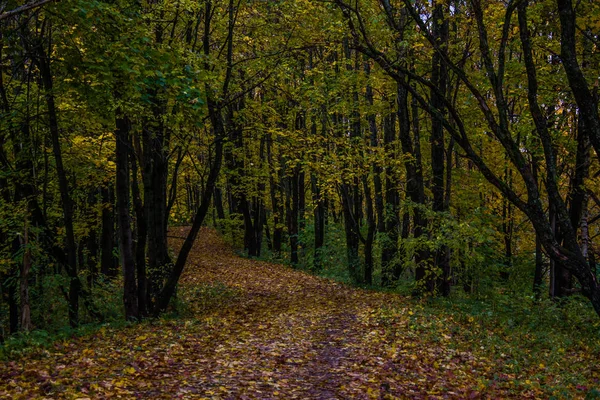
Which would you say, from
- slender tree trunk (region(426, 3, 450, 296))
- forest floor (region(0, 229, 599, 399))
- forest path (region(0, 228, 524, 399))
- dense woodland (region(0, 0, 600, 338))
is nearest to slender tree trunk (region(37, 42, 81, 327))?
dense woodland (region(0, 0, 600, 338))

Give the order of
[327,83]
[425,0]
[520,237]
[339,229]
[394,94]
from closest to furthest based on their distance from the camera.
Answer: [425,0], [327,83], [394,94], [520,237], [339,229]

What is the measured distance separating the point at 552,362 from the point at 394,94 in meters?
10.9

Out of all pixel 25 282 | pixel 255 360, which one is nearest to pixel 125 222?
pixel 25 282

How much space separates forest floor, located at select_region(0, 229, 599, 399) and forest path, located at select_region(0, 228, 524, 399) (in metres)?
0.02

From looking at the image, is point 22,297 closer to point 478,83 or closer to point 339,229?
point 478,83

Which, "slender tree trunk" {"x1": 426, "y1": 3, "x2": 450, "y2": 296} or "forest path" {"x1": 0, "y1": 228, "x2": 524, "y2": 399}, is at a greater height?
"slender tree trunk" {"x1": 426, "y1": 3, "x2": 450, "y2": 296}

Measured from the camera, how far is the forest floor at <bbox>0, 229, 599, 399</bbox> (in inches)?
263

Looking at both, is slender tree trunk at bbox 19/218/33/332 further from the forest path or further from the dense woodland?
the forest path

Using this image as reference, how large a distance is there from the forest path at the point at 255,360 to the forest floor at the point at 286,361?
0.06ft

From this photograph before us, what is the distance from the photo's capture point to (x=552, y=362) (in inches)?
363

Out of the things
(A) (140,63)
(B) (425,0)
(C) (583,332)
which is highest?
(B) (425,0)

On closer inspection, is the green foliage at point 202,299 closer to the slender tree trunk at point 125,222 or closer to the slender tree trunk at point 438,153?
the slender tree trunk at point 125,222

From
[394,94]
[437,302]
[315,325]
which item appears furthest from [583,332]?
[394,94]

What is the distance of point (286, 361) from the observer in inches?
339
